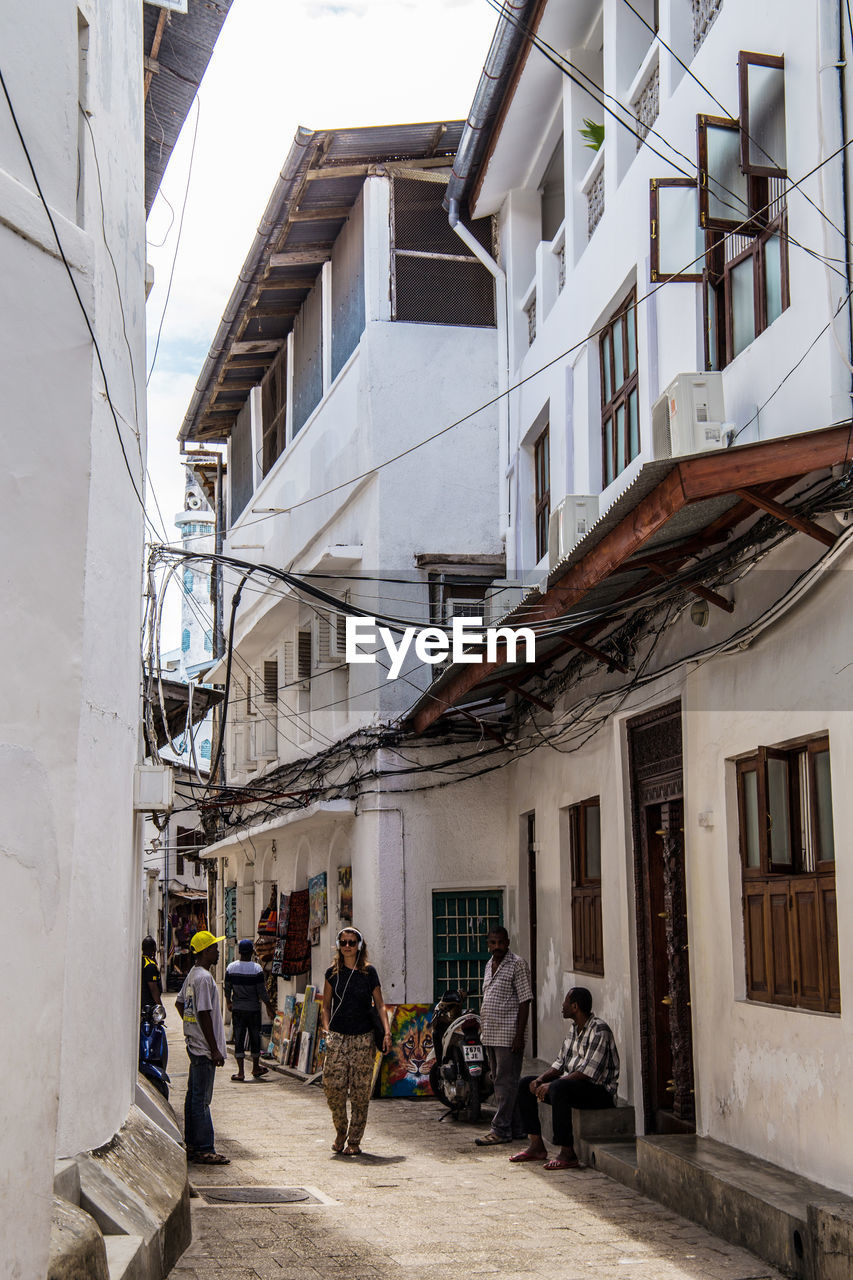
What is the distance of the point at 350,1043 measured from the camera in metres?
11.1

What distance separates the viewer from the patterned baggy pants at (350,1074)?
1102cm

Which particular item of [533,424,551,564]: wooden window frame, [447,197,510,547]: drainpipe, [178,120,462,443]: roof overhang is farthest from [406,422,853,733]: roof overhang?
[178,120,462,443]: roof overhang

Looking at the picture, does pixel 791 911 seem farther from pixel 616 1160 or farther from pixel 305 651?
pixel 305 651

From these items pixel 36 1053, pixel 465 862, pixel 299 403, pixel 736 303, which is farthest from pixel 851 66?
pixel 299 403

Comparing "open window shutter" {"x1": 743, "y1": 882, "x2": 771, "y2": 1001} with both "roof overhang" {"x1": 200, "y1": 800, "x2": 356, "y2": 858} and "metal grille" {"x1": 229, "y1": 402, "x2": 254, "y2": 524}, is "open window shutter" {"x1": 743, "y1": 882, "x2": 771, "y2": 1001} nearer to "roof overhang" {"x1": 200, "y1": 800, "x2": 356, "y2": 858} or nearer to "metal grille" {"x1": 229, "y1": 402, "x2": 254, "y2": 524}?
"roof overhang" {"x1": 200, "y1": 800, "x2": 356, "y2": 858}

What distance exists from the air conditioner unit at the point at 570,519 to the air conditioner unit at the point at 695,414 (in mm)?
2922

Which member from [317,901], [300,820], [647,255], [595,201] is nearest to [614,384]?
[647,255]

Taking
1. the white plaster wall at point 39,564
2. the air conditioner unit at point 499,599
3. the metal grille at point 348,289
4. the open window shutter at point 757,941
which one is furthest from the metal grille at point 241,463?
the white plaster wall at point 39,564

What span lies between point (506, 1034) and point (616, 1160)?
1.75 meters

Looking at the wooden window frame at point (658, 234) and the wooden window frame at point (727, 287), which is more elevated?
the wooden window frame at point (658, 234)

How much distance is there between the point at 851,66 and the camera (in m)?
7.40

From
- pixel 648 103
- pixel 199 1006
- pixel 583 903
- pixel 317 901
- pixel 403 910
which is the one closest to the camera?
pixel 199 1006

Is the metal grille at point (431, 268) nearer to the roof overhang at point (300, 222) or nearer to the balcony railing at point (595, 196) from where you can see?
the roof overhang at point (300, 222)

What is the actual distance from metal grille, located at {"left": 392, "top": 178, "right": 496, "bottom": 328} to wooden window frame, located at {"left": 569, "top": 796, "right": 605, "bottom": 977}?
7.13 metres
